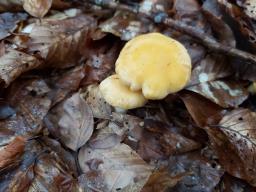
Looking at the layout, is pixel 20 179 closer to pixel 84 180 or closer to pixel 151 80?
pixel 84 180

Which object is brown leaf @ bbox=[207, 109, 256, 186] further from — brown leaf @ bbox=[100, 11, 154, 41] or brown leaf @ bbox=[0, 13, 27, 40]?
brown leaf @ bbox=[0, 13, 27, 40]

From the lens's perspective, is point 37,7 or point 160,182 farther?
point 37,7

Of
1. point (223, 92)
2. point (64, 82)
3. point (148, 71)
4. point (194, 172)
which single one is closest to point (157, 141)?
point (194, 172)

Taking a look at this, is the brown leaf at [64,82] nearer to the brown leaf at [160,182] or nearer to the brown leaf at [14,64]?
the brown leaf at [14,64]

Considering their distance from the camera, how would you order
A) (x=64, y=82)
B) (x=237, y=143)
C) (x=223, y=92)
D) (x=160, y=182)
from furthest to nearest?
(x=64, y=82), (x=223, y=92), (x=237, y=143), (x=160, y=182)

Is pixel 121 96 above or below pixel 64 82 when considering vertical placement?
above

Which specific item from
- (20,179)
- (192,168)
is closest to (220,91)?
(192,168)

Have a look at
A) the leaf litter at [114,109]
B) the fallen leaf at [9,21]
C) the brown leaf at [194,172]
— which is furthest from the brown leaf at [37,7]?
the brown leaf at [194,172]

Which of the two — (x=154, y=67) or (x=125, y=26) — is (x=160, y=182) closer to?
(x=154, y=67)
